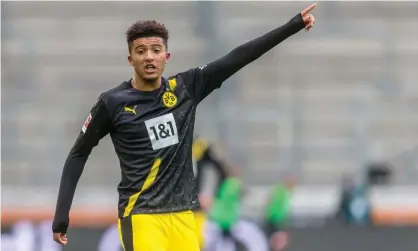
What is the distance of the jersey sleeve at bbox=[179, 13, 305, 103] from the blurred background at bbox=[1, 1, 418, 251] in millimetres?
5659

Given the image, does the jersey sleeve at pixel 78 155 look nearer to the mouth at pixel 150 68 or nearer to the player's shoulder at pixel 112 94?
the player's shoulder at pixel 112 94

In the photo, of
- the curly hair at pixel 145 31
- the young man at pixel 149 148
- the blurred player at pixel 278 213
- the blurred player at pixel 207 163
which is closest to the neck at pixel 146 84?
the young man at pixel 149 148

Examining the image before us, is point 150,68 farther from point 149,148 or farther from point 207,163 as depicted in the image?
point 207,163

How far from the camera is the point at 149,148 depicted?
4.07 metres

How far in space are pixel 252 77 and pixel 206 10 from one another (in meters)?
0.96

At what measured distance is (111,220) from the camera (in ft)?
31.3

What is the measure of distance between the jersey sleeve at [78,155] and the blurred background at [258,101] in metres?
5.56

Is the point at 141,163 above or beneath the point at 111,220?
above

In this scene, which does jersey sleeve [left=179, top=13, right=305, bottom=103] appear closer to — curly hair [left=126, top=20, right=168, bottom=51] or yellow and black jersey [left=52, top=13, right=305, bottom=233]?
yellow and black jersey [left=52, top=13, right=305, bottom=233]

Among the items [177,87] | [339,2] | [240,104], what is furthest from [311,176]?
[177,87]

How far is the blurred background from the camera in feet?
33.6

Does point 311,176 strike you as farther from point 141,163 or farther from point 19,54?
point 141,163

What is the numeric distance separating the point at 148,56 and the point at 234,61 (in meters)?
0.44

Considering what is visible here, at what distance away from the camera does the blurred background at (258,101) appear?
10.2 meters
